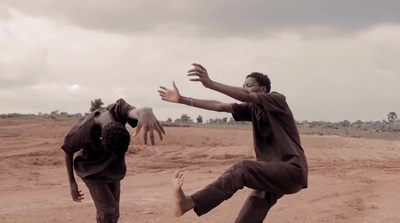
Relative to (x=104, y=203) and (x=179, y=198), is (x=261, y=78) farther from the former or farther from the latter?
(x=104, y=203)

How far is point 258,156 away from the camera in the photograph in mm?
4953

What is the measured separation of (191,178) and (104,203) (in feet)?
26.7

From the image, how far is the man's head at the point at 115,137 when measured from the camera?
4504 millimetres

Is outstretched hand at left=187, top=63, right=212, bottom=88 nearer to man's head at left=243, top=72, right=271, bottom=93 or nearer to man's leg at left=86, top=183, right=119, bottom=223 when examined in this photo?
man's head at left=243, top=72, right=271, bottom=93

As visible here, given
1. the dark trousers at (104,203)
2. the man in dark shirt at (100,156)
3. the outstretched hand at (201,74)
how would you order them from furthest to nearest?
1. the dark trousers at (104,203)
2. the man in dark shirt at (100,156)
3. the outstretched hand at (201,74)

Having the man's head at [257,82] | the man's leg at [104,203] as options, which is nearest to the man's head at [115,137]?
the man's leg at [104,203]

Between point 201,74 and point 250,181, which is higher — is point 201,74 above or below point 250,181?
above

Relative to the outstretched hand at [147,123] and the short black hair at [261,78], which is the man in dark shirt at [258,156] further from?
the outstretched hand at [147,123]

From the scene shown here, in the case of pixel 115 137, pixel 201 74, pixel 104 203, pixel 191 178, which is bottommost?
pixel 191 178

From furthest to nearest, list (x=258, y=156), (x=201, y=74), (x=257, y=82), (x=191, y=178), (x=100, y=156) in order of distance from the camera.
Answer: (x=191, y=178)
(x=100, y=156)
(x=257, y=82)
(x=258, y=156)
(x=201, y=74)

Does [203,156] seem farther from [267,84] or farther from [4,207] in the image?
[267,84]

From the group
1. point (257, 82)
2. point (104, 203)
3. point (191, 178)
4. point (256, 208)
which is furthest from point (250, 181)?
point (191, 178)

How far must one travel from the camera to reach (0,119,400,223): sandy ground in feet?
27.9

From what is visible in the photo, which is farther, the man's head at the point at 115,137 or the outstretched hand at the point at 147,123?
the man's head at the point at 115,137
